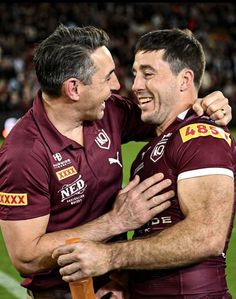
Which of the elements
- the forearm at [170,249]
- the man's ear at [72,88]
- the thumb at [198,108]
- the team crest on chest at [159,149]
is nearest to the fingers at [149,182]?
the team crest on chest at [159,149]

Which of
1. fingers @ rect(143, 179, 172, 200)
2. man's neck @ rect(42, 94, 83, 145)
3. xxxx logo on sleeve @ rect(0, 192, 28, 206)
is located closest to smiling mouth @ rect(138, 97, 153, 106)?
man's neck @ rect(42, 94, 83, 145)

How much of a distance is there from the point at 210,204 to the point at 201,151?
270 millimetres

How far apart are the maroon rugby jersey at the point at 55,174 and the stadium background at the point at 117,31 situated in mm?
13022

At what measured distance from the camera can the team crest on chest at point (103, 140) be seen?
423 cm

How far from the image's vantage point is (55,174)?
3.92 metres

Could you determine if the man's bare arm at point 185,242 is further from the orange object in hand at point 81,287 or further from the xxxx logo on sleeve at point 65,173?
the xxxx logo on sleeve at point 65,173

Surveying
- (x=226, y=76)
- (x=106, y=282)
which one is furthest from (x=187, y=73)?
(x=226, y=76)

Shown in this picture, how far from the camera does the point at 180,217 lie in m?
3.63

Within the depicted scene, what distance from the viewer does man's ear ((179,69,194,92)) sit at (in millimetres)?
3979

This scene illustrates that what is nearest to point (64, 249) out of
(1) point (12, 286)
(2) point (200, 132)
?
(2) point (200, 132)

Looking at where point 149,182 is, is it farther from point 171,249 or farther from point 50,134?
point 50,134

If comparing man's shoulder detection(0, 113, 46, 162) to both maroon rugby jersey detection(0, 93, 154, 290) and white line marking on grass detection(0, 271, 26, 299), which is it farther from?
white line marking on grass detection(0, 271, 26, 299)

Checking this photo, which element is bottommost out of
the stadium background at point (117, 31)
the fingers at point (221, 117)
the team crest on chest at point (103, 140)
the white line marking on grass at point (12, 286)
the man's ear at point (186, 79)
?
the white line marking on grass at point (12, 286)

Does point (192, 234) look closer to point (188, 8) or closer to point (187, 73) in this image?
point (187, 73)
